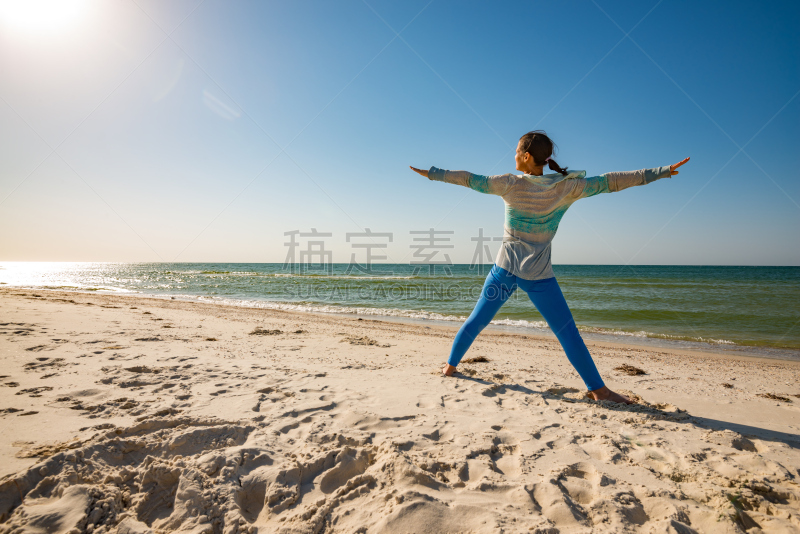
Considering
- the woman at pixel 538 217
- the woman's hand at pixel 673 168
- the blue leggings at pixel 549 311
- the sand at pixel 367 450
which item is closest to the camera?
the sand at pixel 367 450

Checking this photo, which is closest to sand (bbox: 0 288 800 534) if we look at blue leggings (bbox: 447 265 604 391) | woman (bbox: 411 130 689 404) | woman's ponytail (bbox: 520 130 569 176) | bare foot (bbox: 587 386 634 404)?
bare foot (bbox: 587 386 634 404)

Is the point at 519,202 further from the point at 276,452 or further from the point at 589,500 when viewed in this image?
the point at 276,452

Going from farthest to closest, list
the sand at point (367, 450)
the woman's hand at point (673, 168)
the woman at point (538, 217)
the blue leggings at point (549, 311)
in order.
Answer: the blue leggings at point (549, 311) < the woman at point (538, 217) < the woman's hand at point (673, 168) < the sand at point (367, 450)

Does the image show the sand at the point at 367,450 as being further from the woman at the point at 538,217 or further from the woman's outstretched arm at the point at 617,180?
the woman's outstretched arm at the point at 617,180

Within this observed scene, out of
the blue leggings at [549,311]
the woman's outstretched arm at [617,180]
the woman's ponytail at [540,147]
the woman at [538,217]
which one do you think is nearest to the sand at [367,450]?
the blue leggings at [549,311]

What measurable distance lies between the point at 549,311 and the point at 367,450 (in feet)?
5.54

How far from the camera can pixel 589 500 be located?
1.54 m

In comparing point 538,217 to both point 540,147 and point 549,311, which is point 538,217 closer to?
point 540,147

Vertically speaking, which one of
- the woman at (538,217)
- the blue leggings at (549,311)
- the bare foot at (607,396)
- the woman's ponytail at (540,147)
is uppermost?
the woman's ponytail at (540,147)

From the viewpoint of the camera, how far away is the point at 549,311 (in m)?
2.70

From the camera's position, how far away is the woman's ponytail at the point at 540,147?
268 cm

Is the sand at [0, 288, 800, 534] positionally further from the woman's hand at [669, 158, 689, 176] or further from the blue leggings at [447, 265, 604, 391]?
the woman's hand at [669, 158, 689, 176]

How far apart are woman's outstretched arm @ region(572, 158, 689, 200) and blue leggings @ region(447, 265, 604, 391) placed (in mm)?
694

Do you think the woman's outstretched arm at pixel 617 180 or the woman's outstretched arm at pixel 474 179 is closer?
the woman's outstretched arm at pixel 617 180
